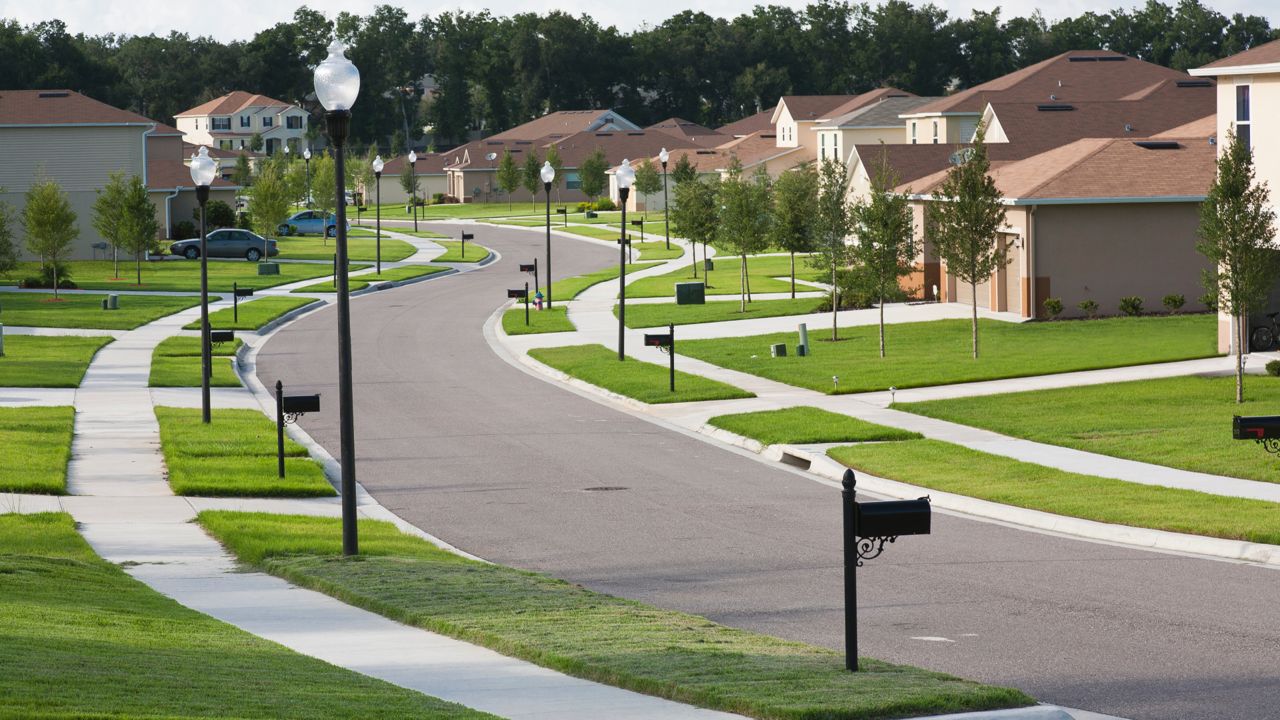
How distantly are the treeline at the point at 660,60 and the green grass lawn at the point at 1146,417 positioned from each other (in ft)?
481

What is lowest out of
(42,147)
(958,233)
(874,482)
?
(874,482)

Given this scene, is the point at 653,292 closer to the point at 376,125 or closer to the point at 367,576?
the point at 367,576

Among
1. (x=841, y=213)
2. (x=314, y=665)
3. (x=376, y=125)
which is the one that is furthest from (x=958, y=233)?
(x=376, y=125)

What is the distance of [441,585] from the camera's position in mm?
13562

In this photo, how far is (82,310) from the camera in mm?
49906

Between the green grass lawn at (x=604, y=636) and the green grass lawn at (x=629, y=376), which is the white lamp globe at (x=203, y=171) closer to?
the green grass lawn at (x=629, y=376)

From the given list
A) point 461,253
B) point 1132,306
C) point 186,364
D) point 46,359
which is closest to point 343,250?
point 186,364

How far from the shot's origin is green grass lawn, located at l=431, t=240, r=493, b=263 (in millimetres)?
75688

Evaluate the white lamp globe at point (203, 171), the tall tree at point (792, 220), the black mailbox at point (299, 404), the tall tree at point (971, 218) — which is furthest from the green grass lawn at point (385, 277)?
the black mailbox at point (299, 404)

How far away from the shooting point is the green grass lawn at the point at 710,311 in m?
46.2

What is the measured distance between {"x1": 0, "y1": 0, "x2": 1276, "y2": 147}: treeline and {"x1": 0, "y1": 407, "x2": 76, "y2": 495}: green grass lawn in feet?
491

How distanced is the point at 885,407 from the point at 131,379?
16.1 m

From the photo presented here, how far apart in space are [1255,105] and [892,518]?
26.5 m

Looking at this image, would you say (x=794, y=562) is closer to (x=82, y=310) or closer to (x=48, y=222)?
(x=82, y=310)
